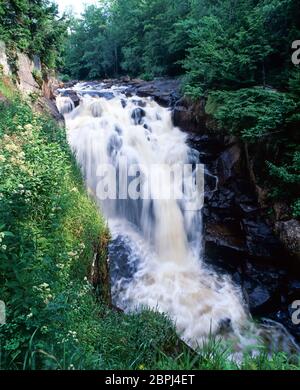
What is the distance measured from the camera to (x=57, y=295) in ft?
9.12

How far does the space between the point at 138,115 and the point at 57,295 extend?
8.77 meters

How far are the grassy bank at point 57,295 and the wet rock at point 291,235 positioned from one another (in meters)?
3.06

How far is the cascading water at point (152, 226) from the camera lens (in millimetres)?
6145

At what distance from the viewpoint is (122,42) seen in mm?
25344

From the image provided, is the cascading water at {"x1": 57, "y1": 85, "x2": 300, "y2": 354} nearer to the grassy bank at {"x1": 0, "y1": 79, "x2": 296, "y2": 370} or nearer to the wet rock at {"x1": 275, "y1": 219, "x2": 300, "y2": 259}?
the grassy bank at {"x1": 0, "y1": 79, "x2": 296, "y2": 370}

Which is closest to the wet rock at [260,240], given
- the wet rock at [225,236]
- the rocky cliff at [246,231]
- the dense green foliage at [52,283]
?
the rocky cliff at [246,231]

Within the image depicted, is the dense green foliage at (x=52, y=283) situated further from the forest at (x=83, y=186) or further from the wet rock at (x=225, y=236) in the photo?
the wet rock at (x=225, y=236)

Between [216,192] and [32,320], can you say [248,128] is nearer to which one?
[216,192]

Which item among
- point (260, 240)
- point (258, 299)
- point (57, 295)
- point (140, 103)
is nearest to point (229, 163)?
point (260, 240)

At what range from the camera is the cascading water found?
6.14 metres

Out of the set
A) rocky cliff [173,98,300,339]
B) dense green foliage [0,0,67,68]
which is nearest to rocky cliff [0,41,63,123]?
dense green foliage [0,0,67,68]

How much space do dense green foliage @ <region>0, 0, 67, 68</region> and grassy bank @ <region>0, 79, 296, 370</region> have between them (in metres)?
4.58

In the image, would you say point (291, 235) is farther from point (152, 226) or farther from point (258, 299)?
point (152, 226)

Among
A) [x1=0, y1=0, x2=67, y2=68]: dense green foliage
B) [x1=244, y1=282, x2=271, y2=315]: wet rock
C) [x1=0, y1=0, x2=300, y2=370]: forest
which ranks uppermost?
[x1=0, y1=0, x2=67, y2=68]: dense green foliage
